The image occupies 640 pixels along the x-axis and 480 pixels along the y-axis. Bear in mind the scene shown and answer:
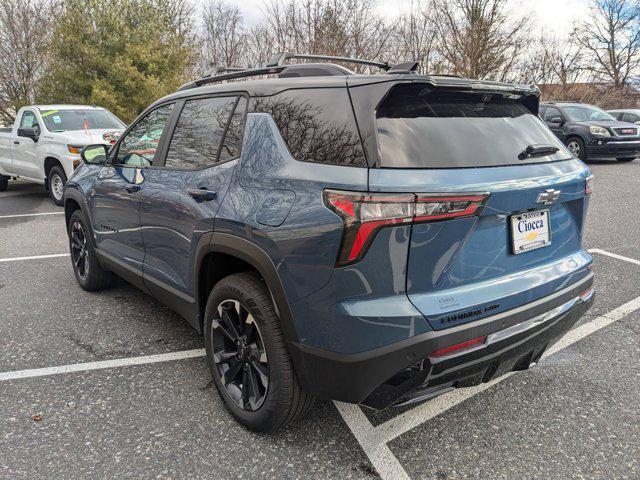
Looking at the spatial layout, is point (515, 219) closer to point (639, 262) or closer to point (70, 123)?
point (639, 262)

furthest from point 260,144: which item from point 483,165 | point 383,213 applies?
point 483,165

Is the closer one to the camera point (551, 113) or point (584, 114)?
point (584, 114)

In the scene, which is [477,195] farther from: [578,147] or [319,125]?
[578,147]

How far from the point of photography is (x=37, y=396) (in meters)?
2.81

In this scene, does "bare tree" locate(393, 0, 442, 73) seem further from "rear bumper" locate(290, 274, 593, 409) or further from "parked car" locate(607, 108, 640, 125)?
"rear bumper" locate(290, 274, 593, 409)

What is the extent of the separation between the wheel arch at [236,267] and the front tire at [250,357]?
8cm

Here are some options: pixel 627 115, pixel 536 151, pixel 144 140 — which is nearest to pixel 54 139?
pixel 144 140

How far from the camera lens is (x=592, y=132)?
13148 mm

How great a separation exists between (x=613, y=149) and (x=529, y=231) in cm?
1319

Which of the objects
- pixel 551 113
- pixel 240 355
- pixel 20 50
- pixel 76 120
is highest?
pixel 20 50

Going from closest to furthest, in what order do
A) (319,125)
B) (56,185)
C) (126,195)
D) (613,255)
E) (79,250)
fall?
(319,125), (126,195), (79,250), (613,255), (56,185)

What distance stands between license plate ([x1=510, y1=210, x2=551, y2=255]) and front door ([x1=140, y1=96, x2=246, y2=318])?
138 cm

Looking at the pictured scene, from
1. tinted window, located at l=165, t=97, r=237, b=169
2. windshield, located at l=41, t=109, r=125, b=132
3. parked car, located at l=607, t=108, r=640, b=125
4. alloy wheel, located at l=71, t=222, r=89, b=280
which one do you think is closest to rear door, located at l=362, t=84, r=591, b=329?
tinted window, located at l=165, t=97, r=237, b=169

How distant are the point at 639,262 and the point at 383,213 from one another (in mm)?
4502
